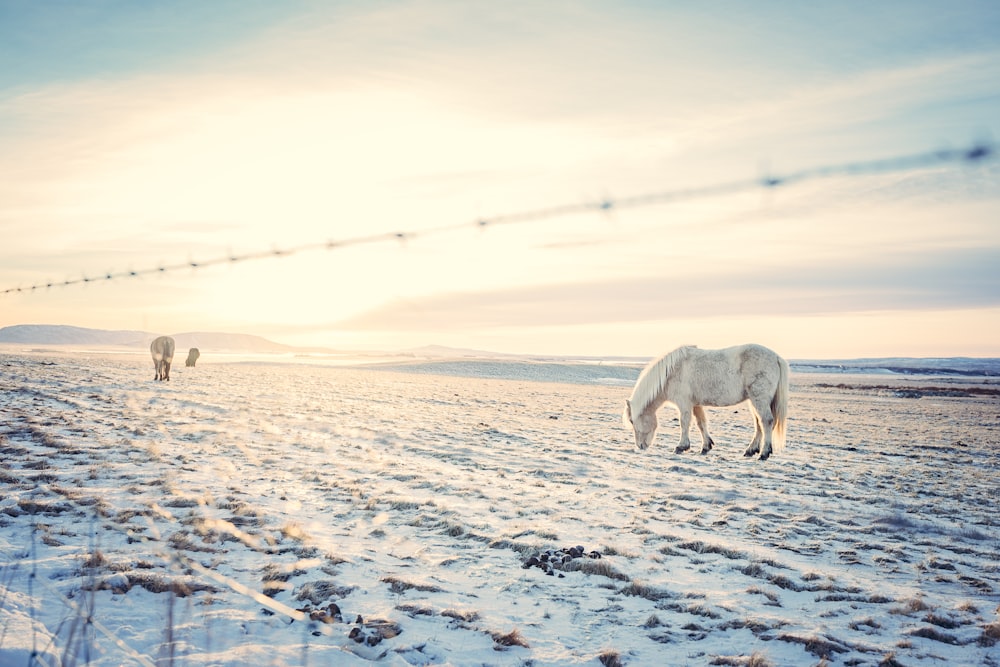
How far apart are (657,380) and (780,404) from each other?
8.06 ft

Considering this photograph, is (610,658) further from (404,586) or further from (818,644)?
(404,586)

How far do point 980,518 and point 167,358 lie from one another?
91.3ft

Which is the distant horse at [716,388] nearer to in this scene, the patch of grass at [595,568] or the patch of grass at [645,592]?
the patch of grass at [595,568]

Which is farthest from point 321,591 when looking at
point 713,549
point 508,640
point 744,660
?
point 713,549

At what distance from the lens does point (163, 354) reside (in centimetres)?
2527

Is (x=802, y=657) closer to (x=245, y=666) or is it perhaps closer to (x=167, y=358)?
(x=245, y=666)

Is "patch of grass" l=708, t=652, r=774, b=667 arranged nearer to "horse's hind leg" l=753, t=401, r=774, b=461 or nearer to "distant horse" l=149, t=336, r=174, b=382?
"horse's hind leg" l=753, t=401, r=774, b=461

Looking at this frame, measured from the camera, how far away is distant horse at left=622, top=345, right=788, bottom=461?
36.3 ft

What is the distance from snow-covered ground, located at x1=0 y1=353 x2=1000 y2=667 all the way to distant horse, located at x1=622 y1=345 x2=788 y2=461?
67 cm

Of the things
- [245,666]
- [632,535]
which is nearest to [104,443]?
[245,666]

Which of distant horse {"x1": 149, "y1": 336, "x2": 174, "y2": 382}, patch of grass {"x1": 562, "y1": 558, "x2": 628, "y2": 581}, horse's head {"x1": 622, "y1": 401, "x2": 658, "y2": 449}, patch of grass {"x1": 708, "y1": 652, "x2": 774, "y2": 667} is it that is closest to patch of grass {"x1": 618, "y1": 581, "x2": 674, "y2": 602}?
patch of grass {"x1": 562, "y1": 558, "x2": 628, "y2": 581}

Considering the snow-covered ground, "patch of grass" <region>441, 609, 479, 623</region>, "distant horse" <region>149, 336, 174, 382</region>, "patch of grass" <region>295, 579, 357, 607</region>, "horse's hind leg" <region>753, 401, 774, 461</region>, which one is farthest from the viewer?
"distant horse" <region>149, 336, 174, 382</region>

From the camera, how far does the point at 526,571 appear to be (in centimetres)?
486

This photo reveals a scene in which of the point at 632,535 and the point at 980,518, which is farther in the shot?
the point at 980,518
